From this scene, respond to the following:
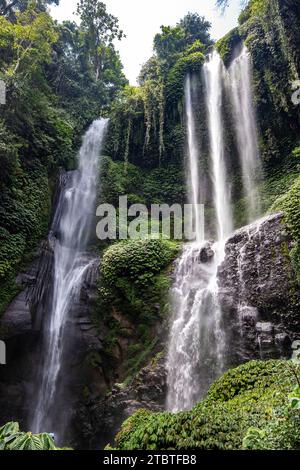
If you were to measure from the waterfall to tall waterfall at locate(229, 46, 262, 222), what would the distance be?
2.16 m

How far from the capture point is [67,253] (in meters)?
12.4

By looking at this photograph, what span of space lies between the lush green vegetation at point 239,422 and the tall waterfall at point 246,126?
883cm

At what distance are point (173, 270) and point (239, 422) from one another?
6.84 metres

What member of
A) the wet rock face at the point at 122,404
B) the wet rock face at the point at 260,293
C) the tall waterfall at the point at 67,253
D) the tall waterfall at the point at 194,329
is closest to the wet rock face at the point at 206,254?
the tall waterfall at the point at 194,329

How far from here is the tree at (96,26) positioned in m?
20.5

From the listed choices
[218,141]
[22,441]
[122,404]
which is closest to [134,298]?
[122,404]

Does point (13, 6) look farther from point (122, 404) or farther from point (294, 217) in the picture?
point (122, 404)

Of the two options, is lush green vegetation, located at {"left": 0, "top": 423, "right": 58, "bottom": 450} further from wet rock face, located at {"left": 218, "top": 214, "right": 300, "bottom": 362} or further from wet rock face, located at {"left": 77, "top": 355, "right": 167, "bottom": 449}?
wet rock face, located at {"left": 218, "top": 214, "right": 300, "bottom": 362}

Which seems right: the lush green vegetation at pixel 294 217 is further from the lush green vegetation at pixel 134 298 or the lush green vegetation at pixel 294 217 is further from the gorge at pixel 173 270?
the lush green vegetation at pixel 134 298

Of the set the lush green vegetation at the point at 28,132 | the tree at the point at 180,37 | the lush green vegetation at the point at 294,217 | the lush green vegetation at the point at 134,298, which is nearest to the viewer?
the lush green vegetation at the point at 294,217

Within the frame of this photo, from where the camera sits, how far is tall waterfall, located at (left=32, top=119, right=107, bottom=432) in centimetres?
941

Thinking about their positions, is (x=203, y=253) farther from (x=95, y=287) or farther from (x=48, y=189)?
(x=48, y=189)

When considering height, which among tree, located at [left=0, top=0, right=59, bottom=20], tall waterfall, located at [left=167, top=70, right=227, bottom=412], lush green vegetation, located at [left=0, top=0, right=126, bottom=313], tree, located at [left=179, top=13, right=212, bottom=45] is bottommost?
tall waterfall, located at [left=167, top=70, right=227, bottom=412]

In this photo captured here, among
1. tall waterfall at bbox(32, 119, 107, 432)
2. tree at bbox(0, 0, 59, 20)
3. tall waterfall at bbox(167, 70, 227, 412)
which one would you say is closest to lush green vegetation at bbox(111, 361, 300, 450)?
tall waterfall at bbox(167, 70, 227, 412)
